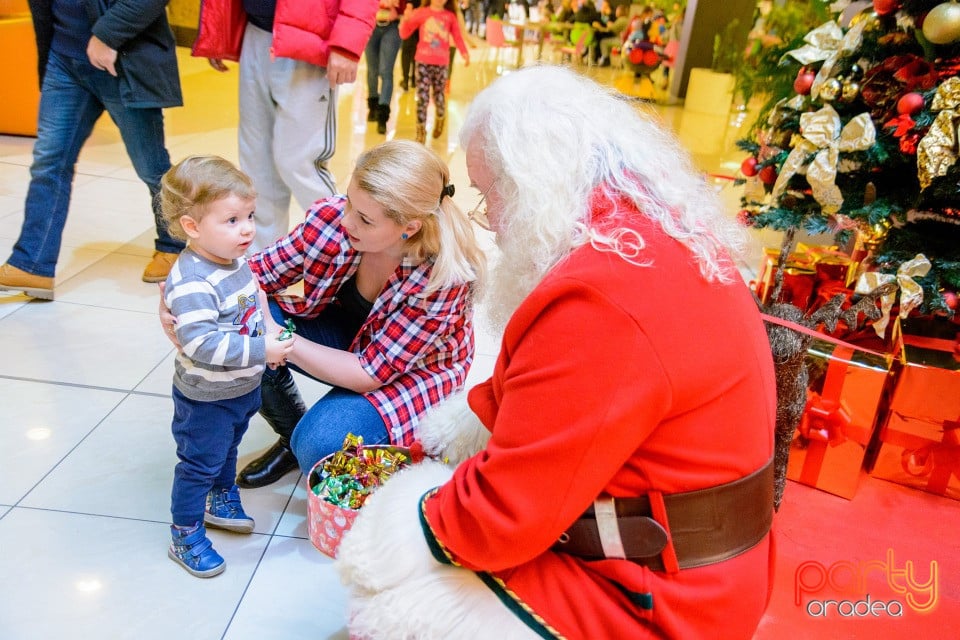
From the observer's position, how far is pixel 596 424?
3.21 ft

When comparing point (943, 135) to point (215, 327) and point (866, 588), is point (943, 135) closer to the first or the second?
point (866, 588)

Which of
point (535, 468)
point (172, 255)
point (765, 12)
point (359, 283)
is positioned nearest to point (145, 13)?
point (172, 255)

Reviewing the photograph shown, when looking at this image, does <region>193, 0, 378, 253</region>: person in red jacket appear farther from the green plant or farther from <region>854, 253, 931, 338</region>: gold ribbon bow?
the green plant

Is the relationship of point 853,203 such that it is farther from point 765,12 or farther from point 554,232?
point 765,12

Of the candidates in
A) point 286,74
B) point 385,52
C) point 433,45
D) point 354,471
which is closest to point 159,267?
point 286,74

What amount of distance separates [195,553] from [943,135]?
6.93 feet

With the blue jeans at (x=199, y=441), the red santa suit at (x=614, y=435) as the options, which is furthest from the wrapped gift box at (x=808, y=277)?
the blue jeans at (x=199, y=441)

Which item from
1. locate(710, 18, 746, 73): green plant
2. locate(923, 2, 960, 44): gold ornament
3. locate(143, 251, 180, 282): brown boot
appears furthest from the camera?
locate(710, 18, 746, 73): green plant

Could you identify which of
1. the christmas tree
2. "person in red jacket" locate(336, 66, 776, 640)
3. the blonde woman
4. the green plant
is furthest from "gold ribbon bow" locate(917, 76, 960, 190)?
the green plant

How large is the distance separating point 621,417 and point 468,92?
8478 mm

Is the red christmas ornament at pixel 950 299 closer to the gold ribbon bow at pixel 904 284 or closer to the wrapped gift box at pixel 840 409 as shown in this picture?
the gold ribbon bow at pixel 904 284

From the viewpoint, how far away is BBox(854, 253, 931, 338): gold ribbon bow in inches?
81.6

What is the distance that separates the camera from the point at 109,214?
3.92 meters

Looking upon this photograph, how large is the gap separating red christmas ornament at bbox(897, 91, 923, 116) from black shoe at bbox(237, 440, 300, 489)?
1.91 metres
